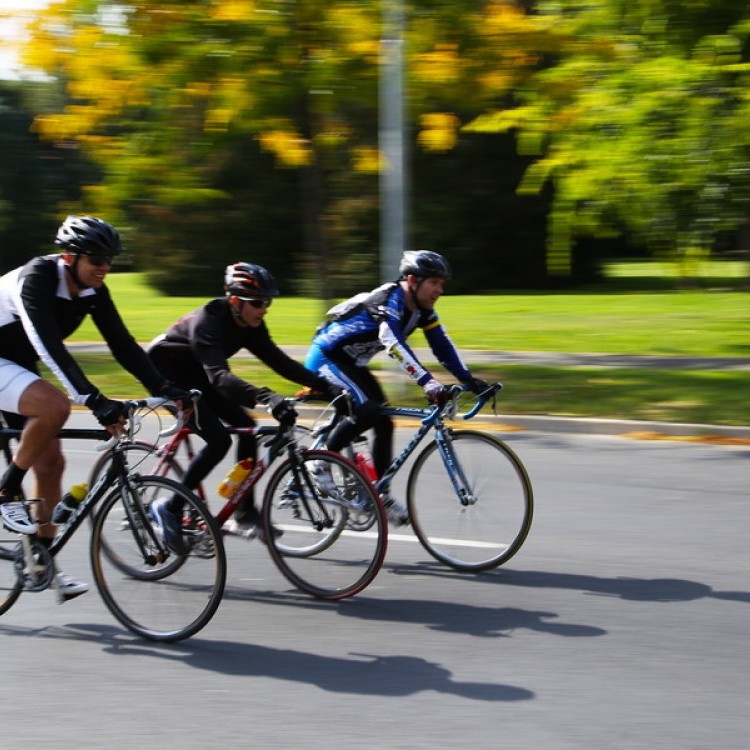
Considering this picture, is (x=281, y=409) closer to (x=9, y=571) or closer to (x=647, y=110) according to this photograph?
(x=9, y=571)

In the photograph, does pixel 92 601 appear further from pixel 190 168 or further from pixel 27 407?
pixel 190 168

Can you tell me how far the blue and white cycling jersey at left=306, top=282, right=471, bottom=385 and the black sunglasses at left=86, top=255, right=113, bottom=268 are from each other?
186 cm

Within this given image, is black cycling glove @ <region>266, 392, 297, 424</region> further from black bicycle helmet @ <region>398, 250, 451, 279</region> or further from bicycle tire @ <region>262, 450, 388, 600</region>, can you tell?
black bicycle helmet @ <region>398, 250, 451, 279</region>

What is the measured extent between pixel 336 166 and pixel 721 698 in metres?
24.2

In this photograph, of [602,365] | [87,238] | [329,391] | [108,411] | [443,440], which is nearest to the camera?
[108,411]

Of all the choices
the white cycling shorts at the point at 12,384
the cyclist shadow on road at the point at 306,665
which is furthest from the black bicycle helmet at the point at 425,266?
the cyclist shadow on road at the point at 306,665

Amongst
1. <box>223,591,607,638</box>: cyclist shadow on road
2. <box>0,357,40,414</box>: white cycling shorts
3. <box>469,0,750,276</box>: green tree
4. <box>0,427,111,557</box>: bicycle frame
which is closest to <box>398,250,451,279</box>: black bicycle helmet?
<box>223,591,607,638</box>: cyclist shadow on road

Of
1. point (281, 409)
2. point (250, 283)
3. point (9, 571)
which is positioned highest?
point (250, 283)

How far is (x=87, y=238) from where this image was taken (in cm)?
564

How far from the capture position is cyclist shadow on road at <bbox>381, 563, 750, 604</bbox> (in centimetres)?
629

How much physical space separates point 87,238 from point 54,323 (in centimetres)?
38

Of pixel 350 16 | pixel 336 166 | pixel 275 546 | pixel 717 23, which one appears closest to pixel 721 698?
pixel 275 546

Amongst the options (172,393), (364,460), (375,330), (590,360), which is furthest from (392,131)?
(172,393)

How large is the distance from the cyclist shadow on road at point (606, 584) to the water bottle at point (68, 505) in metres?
1.80
